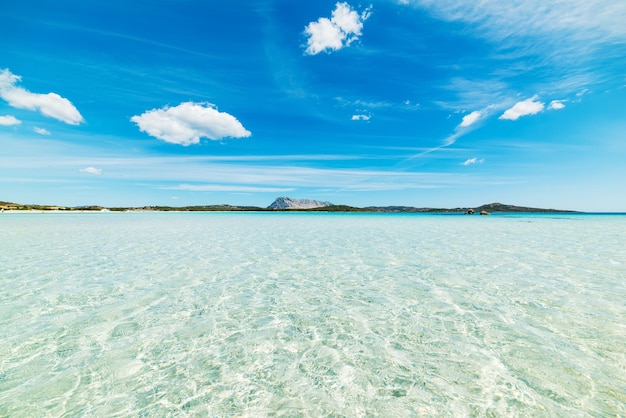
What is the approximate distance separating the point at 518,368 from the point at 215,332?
733 cm

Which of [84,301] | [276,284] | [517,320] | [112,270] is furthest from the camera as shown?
[112,270]

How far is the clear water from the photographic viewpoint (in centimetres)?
526

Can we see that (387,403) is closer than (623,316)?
Yes

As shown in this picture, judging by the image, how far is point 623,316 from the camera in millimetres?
9094

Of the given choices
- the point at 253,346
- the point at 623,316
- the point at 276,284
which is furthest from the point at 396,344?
the point at 623,316

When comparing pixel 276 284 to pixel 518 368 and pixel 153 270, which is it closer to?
pixel 153 270

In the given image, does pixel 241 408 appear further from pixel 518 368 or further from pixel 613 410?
pixel 613 410

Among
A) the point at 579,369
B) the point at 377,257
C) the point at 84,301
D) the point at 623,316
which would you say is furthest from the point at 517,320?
the point at 84,301

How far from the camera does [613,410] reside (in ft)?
16.4

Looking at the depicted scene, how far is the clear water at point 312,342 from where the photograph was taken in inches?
207

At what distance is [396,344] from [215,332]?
4.84m

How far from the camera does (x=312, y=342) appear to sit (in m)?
7.54

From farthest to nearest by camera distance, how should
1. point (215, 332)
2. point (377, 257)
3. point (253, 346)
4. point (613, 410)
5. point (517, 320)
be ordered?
point (377, 257) → point (517, 320) → point (215, 332) → point (253, 346) → point (613, 410)

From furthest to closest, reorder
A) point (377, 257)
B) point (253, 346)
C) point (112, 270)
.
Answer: point (377, 257), point (112, 270), point (253, 346)
